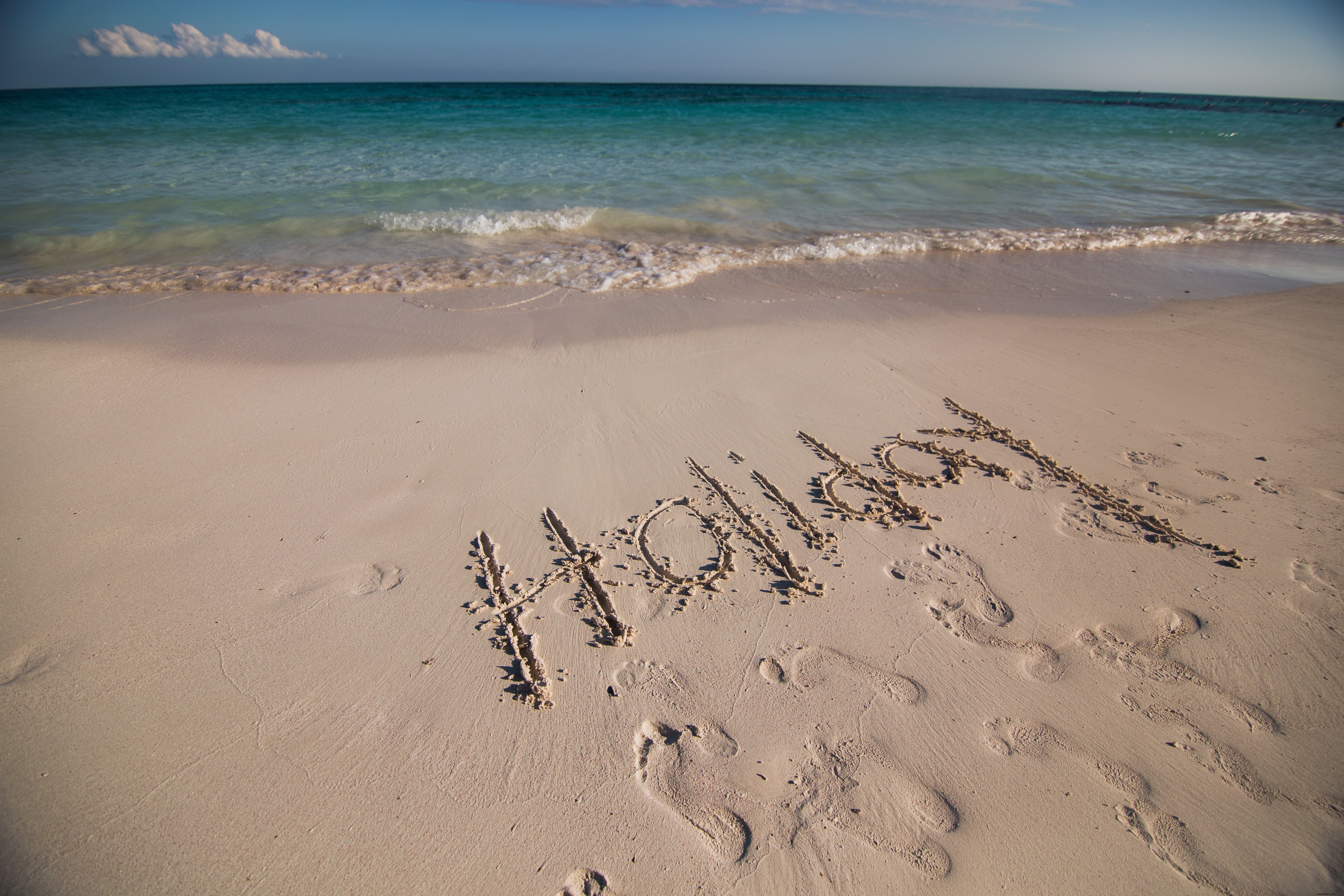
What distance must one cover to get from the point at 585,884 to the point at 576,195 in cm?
894

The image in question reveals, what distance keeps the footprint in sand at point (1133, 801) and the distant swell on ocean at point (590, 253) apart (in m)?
4.37

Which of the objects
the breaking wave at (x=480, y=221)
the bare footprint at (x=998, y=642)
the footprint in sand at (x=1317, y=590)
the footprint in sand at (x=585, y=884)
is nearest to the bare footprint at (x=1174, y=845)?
the bare footprint at (x=998, y=642)

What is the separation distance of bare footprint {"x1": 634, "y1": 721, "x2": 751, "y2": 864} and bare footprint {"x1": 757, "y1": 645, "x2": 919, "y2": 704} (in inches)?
13.6

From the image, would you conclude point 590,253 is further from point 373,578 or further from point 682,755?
point 682,755

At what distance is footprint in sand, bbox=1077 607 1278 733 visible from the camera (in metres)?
1.85

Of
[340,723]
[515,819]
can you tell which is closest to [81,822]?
[340,723]

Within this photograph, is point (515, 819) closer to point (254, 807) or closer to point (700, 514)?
point (254, 807)

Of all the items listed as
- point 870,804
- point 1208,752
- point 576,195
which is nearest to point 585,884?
point 870,804

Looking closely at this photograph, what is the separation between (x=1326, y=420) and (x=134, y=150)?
1812 cm

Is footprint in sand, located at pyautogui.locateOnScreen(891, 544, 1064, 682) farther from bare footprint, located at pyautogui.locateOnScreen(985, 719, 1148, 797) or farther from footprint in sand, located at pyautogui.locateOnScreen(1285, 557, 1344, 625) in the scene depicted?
footprint in sand, located at pyautogui.locateOnScreen(1285, 557, 1344, 625)

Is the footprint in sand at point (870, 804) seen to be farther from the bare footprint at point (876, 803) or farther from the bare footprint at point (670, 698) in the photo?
the bare footprint at point (670, 698)

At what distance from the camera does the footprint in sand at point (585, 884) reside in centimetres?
143

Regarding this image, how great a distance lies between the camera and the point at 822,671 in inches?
76.8

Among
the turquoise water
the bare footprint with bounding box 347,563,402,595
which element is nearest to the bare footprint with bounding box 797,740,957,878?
the bare footprint with bounding box 347,563,402,595
